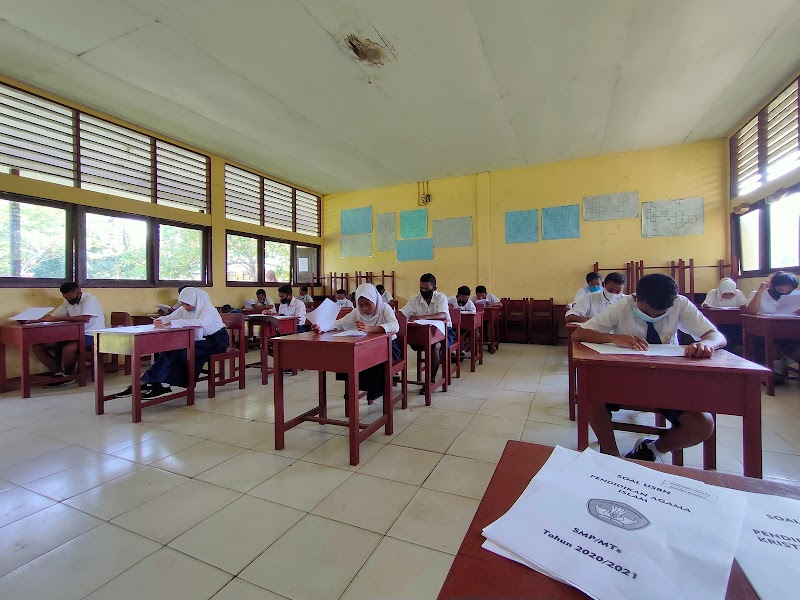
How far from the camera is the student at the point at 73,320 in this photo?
404cm

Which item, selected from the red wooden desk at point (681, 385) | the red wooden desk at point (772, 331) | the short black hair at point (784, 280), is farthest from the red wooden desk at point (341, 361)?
the short black hair at point (784, 280)

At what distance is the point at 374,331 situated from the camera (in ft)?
8.80

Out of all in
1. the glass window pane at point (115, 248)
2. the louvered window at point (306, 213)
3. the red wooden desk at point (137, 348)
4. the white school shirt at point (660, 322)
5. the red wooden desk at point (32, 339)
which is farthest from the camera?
the louvered window at point (306, 213)

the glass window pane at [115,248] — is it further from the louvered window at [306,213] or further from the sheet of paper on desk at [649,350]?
the sheet of paper on desk at [649,350]

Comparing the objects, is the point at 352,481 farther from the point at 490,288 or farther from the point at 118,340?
the point at 490,288

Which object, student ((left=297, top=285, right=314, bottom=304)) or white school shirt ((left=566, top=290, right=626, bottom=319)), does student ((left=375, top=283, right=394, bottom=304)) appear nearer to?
student ((left=297, top=285, right=314, bottom=304))

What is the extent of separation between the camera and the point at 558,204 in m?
6.64

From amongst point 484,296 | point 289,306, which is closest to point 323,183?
point 289,306

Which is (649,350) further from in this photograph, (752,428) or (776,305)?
(776,305)

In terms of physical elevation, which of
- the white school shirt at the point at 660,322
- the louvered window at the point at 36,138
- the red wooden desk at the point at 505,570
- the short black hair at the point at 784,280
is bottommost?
the red wooden desk at the point at 505,570

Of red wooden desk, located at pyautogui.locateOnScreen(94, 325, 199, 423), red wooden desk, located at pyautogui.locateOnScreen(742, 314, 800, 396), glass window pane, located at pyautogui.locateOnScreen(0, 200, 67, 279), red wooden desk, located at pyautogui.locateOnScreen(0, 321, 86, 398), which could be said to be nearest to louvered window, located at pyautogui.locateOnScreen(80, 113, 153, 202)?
glass window pane, located at pyautogui.locateOnScreen(0, 200, 67, 279)

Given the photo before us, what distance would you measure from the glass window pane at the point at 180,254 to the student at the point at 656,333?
571cm

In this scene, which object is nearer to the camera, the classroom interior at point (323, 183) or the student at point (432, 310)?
the classroom interior at point (323, 183)

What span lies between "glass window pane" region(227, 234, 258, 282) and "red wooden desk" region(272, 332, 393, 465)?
4.62m
